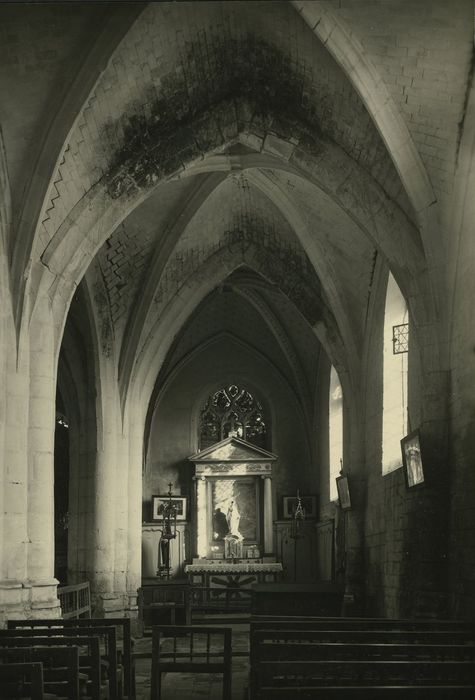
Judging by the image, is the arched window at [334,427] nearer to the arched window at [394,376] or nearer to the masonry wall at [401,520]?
the masonry wall at [401,520]

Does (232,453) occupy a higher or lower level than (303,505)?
higher

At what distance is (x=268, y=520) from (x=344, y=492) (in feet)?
20.7

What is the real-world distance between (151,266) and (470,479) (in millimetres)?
8431

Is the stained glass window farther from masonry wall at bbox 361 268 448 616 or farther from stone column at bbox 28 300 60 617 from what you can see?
stone column at bbox 28 300 60 617

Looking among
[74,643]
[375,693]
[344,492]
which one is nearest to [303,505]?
[344,492]

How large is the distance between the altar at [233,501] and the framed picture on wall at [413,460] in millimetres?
11163

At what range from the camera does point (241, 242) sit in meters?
17.4

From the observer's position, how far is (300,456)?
2267 cm

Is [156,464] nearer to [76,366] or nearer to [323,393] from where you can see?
[323,393]

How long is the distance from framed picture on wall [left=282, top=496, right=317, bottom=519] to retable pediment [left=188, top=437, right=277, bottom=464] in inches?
40.6

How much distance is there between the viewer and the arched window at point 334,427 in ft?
65.2

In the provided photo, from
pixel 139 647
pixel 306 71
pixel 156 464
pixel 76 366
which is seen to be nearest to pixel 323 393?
pixel 156 464

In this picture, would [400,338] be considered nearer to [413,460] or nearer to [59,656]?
[413,460]

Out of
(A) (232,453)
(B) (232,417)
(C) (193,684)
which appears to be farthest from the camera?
(B) (232,417)
